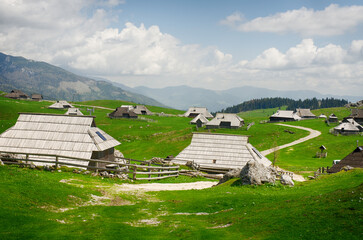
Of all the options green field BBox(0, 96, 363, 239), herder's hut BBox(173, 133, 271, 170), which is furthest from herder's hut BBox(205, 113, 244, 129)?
green field BBox(0, 96, 363, 239)

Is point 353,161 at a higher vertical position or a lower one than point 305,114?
lower

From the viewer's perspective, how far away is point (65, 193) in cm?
1852

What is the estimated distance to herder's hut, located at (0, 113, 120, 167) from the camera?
35156mm

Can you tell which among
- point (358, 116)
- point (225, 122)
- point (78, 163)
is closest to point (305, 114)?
point (358, 116)

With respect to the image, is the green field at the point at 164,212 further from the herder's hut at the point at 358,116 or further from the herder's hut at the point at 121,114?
the herder's hut at the point at 358,116

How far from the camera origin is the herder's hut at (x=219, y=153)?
43.7 meters

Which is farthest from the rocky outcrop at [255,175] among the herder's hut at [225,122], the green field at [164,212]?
the herder's hut at [225,122]

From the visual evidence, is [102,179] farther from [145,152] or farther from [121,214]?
[145,152]

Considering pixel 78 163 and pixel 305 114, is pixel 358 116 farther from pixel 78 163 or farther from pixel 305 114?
pixel 78 163

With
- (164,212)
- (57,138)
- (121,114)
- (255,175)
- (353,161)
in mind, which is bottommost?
(164,212)

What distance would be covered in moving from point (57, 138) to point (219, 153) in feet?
74.6

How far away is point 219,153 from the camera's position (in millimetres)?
45438

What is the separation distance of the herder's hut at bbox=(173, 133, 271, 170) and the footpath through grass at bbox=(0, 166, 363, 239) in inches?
883

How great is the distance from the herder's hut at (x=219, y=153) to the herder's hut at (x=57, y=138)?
42.5ft
